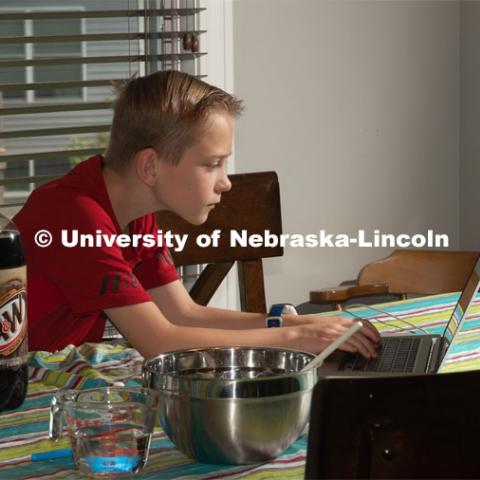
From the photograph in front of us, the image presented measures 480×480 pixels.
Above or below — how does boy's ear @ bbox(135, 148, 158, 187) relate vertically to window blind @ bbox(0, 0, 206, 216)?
below

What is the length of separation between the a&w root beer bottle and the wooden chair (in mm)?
578

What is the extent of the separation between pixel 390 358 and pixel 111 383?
1.34 ft

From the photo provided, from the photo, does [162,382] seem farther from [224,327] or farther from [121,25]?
[121,25]

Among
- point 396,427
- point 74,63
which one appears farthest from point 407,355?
point 74,63

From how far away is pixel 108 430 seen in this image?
0.99 meters

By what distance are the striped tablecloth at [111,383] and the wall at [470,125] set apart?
1.39 m

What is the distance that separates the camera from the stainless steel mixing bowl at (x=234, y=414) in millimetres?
963

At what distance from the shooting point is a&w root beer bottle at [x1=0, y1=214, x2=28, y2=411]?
3.73ft

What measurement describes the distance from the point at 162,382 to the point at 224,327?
0.79 m

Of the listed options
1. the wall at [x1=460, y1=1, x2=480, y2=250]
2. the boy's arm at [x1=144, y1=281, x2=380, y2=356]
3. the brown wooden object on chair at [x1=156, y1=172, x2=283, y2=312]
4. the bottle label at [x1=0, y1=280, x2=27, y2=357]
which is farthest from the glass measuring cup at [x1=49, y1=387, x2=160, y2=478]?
the wall at [x1=460, y1=1, x2=480, y2=250]

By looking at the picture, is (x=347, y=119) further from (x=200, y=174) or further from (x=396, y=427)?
(x=396, y=427)

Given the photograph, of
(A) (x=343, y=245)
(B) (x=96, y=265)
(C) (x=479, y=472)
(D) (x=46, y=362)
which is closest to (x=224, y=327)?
(B) (x=96, y=265)

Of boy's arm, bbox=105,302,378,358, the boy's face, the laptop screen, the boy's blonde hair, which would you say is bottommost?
boy's arm, bbox=105,302,378,358

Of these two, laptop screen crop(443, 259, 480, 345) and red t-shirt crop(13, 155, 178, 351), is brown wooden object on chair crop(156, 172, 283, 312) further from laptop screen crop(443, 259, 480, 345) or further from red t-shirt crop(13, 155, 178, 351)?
laptop screen crop(443, 259, 480, 345)
